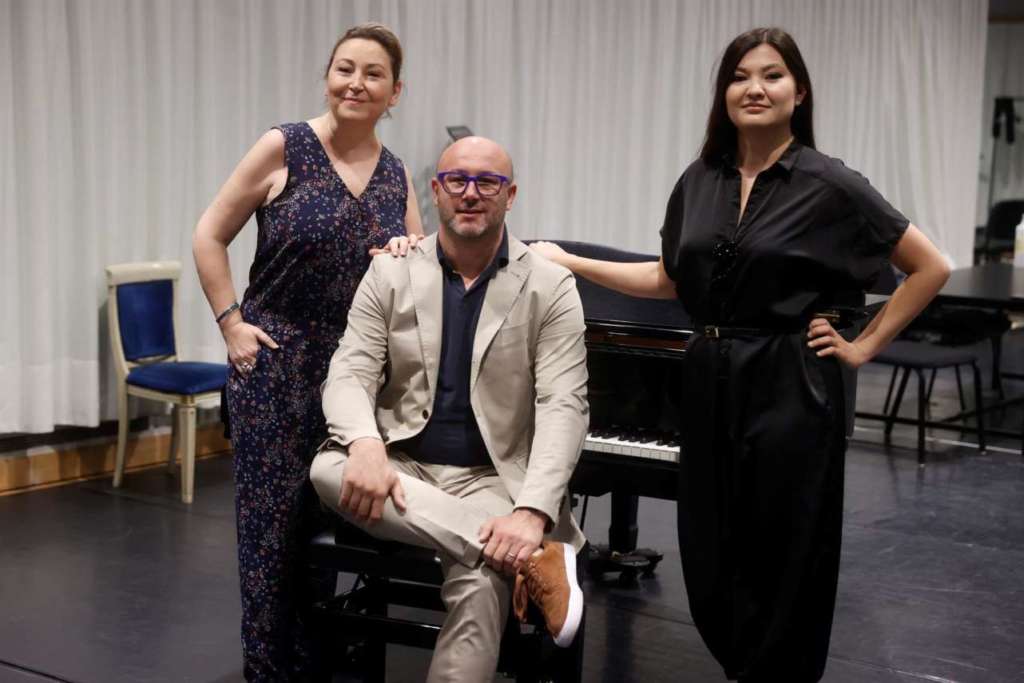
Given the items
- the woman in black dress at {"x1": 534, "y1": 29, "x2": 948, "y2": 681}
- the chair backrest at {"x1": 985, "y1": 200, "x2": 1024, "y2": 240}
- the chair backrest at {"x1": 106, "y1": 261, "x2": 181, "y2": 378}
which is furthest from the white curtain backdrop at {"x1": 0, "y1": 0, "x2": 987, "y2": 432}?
the woman in black dress at {"x1": 534, "y1": 29, "x2": 948, "y2": 681}

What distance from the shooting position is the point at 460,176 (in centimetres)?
265

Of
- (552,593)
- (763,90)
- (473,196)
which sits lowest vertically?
(552,593)

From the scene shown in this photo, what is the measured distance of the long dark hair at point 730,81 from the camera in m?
2.56

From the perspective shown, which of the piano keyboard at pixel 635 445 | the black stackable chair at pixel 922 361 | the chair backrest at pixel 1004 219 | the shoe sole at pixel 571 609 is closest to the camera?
the shoe sole at pixel 571 609

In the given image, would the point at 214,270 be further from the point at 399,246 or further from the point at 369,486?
the point at 369,486

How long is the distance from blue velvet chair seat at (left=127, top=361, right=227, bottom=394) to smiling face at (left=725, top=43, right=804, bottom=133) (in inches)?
123

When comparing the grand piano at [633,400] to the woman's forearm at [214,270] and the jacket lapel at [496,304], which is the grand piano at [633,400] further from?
the woman's forearm at [214,270]

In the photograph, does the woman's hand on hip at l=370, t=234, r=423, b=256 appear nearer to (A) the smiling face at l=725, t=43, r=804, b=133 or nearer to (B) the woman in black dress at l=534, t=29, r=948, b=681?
(B) the woman in black dress at l=534, t=29, r=948, b=681

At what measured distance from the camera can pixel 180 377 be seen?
17.1 ft

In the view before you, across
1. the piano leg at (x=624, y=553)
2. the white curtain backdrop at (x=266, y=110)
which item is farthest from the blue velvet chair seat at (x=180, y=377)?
the piano leg at (x=624, y=553)

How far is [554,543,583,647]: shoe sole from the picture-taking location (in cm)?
241

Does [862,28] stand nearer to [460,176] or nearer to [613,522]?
[613,522]

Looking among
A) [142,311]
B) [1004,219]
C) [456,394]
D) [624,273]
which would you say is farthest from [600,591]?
[1004,219]

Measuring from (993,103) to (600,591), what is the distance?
11.5 metres
